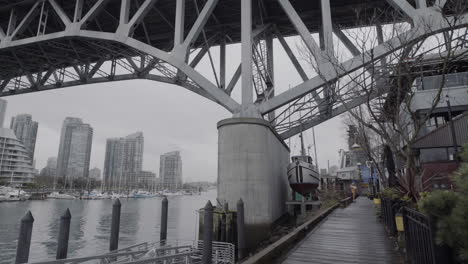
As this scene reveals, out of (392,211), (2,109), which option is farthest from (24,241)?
(2,109)

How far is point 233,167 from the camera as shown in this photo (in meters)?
10.8

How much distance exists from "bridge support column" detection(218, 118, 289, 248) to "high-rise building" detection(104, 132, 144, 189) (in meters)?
168

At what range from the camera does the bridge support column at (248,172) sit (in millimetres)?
10422

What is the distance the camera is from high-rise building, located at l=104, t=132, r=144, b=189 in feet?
544

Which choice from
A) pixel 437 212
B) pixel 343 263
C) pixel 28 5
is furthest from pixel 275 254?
pixel 28 5

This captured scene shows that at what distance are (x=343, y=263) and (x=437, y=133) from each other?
19.1 m

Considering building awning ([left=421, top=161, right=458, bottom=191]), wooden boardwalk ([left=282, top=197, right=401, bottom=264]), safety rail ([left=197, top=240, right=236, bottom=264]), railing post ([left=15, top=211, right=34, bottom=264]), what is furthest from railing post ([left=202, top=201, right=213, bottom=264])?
building awning ([left=421, top=161, right=458, bottom=191])

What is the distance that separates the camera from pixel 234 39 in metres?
21.6

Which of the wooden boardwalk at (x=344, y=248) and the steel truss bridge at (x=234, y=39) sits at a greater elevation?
the steel truss bridge at (x=234, y=39)

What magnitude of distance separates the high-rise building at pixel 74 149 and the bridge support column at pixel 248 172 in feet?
555

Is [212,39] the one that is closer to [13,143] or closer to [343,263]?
[343,263]

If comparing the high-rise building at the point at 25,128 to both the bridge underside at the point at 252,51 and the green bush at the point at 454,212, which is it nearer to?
the bridge underside at the point at 252,51

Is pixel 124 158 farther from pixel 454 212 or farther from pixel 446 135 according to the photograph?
pixel 454 212

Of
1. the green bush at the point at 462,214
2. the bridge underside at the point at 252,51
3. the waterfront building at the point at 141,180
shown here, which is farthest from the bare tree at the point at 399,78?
the waterfront building at the point at 141,180
